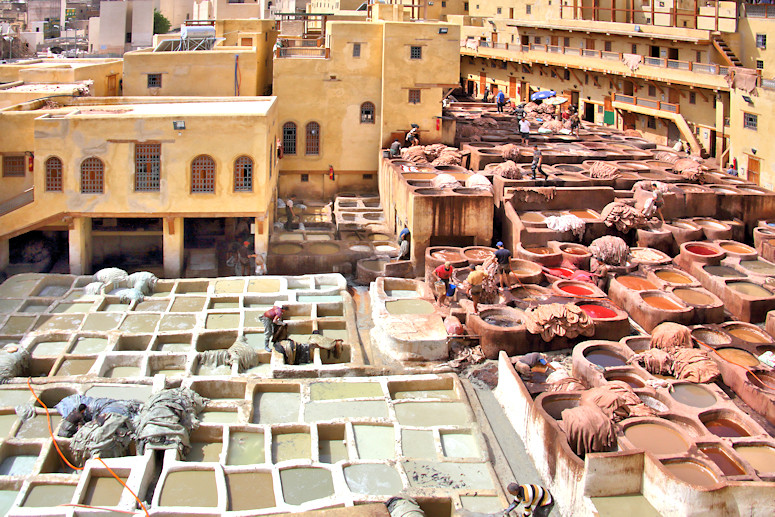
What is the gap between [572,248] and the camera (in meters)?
23.7

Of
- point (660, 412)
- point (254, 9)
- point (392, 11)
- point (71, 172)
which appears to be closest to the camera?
point (660, 412)

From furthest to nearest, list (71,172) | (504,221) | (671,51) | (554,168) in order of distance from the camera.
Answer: (671,51) < (554,168) < (504,221) < (71,172)

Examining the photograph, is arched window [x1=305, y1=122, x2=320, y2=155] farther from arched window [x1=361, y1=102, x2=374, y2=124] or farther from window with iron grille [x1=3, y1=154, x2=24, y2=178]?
window with iron grille [x1=3, y1=154, x2=24, y2=178]

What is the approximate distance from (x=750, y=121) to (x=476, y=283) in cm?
1950

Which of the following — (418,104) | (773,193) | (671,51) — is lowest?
(773,193)

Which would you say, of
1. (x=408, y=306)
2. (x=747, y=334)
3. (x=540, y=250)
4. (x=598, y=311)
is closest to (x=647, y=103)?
(x=540, y=250)

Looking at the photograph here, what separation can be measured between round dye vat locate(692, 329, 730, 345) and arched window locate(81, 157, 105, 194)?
1684cm

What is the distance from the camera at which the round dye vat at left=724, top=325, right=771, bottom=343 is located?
1864 cm

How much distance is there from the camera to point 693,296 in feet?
67.6

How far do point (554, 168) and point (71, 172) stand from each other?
1716cm

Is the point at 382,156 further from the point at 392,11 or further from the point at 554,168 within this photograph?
the point at 392,11

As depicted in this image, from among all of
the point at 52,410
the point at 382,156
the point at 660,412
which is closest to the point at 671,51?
the point at 382,156

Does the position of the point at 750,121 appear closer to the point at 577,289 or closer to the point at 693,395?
the point at 577,289

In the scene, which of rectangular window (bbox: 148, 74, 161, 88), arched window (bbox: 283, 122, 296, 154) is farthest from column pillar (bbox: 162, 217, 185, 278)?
arched window (bbox: 283, 122, 296, 154)
